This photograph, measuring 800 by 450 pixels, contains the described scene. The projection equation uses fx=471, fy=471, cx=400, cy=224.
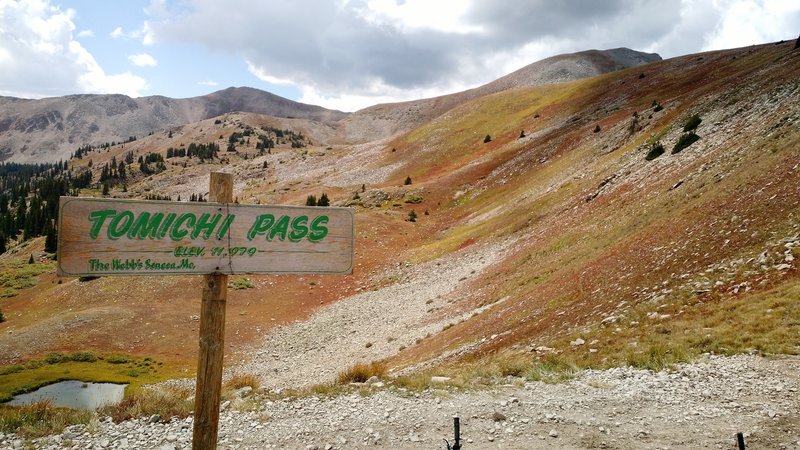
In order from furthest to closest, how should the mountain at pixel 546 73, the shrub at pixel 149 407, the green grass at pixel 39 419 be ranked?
the mountain at pixel 546 73, the shrub at pixel 149 407, the green grass at pixel 39 419

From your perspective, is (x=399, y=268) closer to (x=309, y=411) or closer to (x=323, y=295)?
(x=323, y=295)

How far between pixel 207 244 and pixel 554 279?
1893 cm

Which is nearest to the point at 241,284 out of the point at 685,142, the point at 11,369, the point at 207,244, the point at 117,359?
the point at 117,359

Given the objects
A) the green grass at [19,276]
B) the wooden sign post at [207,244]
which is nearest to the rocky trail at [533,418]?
the wooden sign post at [207,244]

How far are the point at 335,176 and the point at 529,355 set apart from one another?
272 feet

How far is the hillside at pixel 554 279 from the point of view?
12.2 m

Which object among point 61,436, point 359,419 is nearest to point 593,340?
point 359,419

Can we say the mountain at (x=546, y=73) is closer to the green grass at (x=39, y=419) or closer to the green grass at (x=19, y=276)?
the green grass at (x=19, y=276)

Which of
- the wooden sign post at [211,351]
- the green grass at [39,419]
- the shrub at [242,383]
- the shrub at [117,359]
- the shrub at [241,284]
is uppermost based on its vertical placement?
the shrub at [241,284]

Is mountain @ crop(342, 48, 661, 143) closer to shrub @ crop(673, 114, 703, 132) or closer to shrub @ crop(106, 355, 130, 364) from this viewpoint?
shrub @ crop(673, 114, 703, 132)

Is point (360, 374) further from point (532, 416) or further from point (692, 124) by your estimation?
point (692, 124)

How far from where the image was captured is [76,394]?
2667cm

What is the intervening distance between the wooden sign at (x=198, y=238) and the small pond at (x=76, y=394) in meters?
24.3

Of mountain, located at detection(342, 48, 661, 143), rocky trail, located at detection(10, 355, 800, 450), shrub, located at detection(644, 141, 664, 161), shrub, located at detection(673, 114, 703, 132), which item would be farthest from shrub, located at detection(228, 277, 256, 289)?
mountain, located at detection(342, 48, 661, 143)
